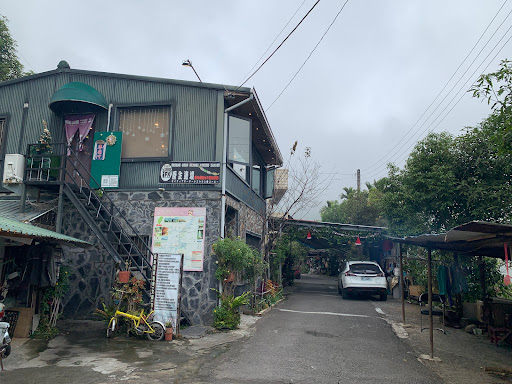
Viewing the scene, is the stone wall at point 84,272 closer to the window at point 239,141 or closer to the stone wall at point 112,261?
the stone wall at point 112,261

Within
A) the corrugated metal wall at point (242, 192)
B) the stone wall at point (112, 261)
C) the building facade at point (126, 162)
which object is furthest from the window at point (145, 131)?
the corrugated metal wall at point (242, 192)

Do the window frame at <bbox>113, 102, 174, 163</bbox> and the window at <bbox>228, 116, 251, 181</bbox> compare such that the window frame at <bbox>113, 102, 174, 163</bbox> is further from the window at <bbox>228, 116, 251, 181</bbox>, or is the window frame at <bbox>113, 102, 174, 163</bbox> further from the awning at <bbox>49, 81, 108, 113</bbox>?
the window at <bbox>228, 116, 251, 181</bbox>

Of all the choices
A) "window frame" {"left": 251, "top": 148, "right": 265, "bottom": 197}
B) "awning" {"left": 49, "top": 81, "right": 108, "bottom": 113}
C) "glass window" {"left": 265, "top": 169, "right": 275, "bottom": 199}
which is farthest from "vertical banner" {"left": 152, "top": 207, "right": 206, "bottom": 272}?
"glass window" {"left": 265, "top": 169, "right": 275, "bottom": 199}

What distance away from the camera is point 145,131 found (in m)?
11.6

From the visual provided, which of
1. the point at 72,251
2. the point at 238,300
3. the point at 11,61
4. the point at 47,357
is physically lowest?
the point at 47,357

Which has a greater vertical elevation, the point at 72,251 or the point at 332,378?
the point at 72,251

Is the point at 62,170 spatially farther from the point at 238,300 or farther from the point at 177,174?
the point at 238,300

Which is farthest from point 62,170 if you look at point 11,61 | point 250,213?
point 11,61

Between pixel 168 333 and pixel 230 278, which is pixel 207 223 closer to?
pixel 230 278

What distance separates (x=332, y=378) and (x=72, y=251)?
828 centimetres

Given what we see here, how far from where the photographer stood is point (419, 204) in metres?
14.4

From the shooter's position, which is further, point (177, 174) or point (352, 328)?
point (177, 174)

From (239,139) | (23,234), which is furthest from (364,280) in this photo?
(23,234)

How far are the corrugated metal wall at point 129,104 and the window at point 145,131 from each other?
9.2 inches
